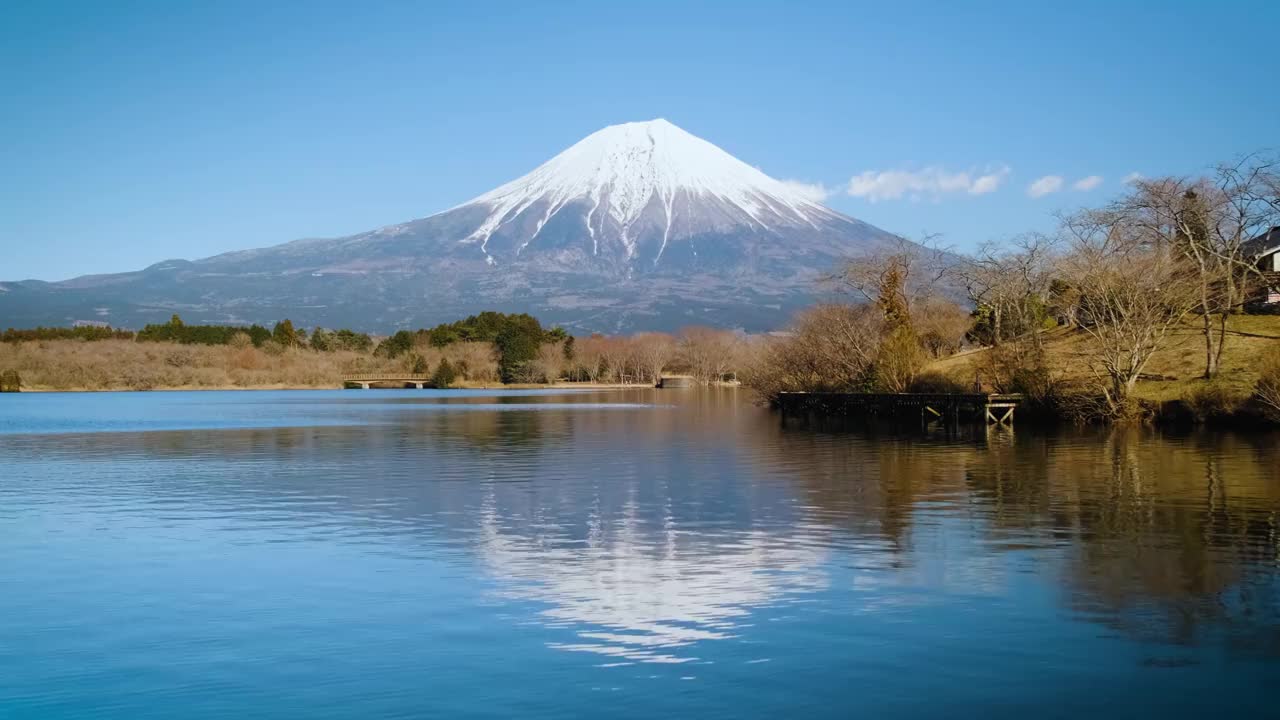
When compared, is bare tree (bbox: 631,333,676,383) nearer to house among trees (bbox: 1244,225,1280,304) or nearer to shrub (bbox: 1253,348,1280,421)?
house among trees (bbox: 1244,225,1280,304)

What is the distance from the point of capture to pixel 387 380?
15025 centimetres

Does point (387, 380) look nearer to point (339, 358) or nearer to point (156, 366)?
point (339, 358)

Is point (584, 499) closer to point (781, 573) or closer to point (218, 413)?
point (781, 573)

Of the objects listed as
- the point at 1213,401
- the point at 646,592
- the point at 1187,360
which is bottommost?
the point at 646,592

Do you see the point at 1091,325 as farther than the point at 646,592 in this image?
Yes

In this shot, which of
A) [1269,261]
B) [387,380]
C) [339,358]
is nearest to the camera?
[1269,261]

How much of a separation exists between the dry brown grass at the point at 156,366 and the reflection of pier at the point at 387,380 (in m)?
1.99

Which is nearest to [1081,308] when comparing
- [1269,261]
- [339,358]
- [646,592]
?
[1269,261]

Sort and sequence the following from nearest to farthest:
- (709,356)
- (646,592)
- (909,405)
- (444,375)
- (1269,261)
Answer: (646,592)
(909,405)
(1269,261)
(444,375)
(709,356)

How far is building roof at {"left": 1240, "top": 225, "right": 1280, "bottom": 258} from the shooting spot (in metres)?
70.2

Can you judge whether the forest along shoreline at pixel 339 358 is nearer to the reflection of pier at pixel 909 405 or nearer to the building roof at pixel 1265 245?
the building roof at pixel 1265 245

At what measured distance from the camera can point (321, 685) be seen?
10242mm

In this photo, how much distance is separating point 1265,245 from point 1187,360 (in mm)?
25798

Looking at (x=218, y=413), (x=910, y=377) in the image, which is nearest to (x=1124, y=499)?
(x=910, y=377)
